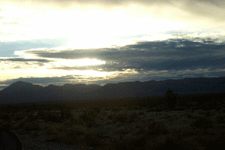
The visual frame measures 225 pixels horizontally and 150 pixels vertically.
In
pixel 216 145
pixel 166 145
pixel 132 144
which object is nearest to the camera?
pixel 216 145

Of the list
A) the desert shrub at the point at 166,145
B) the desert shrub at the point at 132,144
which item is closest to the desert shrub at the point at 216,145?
the desert shrub at the point at 166,145

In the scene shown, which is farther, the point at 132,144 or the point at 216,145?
the point at 132,144

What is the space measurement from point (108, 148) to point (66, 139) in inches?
143

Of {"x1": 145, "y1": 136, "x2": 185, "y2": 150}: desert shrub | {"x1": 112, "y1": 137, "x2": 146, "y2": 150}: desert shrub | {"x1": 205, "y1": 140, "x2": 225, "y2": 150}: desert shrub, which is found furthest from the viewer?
{"x1": 112, "y1": 137, "x2": 146, "y2": 150}: desert shrub

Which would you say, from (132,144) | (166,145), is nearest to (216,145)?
(166,145)

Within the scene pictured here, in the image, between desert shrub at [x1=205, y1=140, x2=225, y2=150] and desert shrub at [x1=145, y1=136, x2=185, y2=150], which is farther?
desert shrub at [x1=145, y1=136, x2=185, y2=150]

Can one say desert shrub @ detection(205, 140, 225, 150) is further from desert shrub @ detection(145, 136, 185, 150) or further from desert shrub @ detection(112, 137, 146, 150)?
desert shrub @ detection(112, 137, 146, 150)

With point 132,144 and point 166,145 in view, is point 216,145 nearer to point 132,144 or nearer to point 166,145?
point 166,145

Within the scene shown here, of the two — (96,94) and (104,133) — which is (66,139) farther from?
(96,94)

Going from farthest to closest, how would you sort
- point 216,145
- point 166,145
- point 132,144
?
point 132,144
point 166,145
point 216,145

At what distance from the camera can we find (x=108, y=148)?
523 inches

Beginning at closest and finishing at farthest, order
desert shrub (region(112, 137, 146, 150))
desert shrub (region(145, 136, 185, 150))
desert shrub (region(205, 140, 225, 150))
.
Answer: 1. desert shrub (region(205, 140, 225, 150))
2. desert shrub (region(145, 136, 185, 150))
3. desert shrub (region(112, 137, 146, 150))

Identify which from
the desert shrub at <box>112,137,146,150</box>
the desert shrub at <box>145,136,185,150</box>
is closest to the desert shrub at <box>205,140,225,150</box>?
the desert shrub at <box>145,136,185,150</box>

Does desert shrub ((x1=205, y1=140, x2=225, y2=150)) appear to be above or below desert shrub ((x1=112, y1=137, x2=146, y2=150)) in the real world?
above
